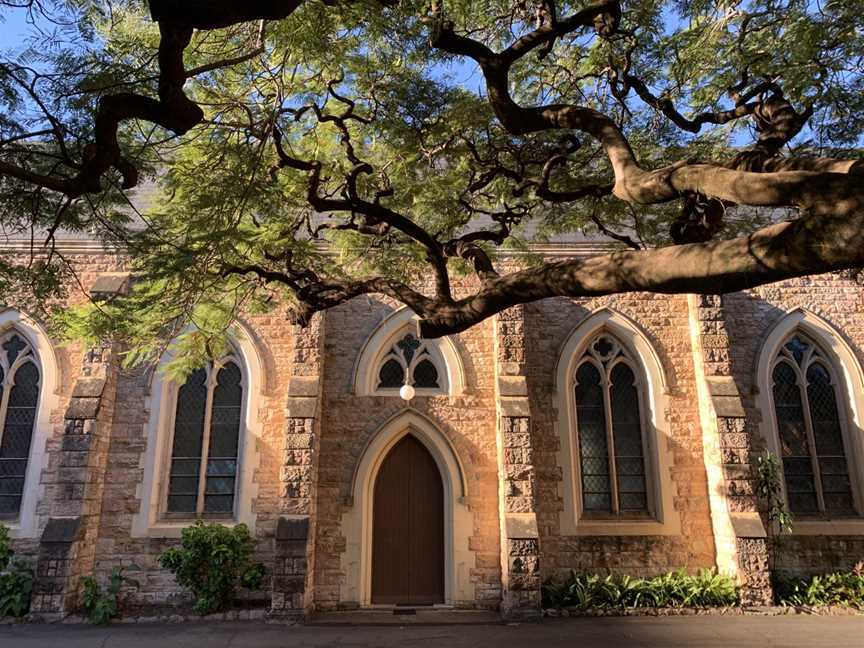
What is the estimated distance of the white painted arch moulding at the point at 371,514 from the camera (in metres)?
9.59

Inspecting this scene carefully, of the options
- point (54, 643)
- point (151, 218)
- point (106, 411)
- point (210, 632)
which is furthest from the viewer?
point (106, 411)

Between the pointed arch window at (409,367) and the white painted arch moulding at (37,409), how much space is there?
5335mm

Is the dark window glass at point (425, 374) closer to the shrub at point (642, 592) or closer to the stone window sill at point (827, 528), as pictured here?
the shrub at point (642, 592)

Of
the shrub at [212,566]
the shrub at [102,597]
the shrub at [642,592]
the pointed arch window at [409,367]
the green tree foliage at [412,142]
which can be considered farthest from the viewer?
the pointed arch window at [409,367]

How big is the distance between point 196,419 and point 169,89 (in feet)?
25.3

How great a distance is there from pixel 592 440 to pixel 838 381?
4483mm

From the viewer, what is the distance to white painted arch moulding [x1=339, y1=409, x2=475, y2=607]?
9586 millimetres

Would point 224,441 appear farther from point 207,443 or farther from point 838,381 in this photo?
point 838,381

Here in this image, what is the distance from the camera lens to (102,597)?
8.82 m

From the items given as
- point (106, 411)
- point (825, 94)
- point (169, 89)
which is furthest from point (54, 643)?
point (825, 94)

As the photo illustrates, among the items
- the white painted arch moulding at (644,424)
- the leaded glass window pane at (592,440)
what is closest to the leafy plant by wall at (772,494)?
the white painted arch moulding at (644,424)

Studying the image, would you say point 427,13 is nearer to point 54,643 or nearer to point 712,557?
point 54,643

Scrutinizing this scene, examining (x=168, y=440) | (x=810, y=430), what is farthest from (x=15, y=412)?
(x=810, y=430)

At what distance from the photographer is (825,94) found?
17.7ft
